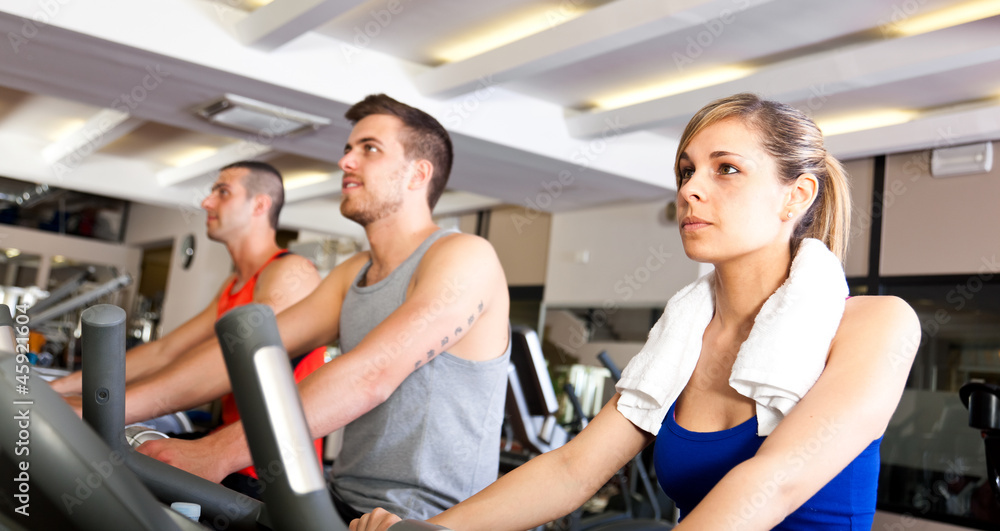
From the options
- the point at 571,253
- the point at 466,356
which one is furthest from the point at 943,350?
the point at 466,356

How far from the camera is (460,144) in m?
4.80

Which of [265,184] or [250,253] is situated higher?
[265,184]

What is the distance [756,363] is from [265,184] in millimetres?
2062

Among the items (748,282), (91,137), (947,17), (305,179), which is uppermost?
(947,17)

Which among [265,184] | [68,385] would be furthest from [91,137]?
[68,385]

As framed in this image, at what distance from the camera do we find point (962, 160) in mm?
4184

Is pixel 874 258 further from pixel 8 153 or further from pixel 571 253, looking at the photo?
pixel 8 153

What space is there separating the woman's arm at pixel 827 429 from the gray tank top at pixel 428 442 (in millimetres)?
699

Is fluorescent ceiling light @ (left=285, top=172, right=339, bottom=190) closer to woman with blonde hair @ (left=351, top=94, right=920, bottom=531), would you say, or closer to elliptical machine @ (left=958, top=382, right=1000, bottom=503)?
elliptical machine @ (left=958, top=382, right=1000, bottom=503)

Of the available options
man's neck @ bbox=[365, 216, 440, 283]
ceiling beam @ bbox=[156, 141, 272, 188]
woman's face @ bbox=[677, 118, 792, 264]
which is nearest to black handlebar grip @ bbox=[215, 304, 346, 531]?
woman's face @ bbox=[677, 118, 792, 264]

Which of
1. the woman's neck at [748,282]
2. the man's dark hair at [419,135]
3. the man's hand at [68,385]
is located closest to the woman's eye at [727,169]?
the woman's neck at [748,282]

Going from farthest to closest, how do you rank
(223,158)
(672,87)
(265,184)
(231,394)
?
(223,158), (672,87), (265,184), (231,394)

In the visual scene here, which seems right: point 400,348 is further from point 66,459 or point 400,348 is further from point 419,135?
point 66,459

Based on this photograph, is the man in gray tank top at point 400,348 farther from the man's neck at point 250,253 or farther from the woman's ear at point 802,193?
the man's neck at point 250,253
